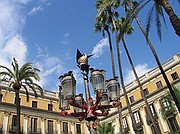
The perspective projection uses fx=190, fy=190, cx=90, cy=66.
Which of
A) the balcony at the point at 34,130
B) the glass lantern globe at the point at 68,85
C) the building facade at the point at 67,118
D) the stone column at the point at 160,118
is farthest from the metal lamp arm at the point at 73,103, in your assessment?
the stone column at the point at 160,118

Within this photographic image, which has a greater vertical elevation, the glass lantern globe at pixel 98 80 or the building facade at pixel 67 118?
the building facade at pixel 67 118

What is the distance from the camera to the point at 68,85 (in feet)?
17.0

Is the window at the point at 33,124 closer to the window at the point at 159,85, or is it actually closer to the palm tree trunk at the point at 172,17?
the window at the point at 159,85

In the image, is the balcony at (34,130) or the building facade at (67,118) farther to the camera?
the balcony at (34,130)

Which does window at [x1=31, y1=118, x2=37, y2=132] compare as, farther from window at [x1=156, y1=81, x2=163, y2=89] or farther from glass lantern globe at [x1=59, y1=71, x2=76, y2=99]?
glass lantern globe at [x1=59, y1=71, x2=76, y2=99]

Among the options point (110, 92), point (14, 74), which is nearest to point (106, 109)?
point (110, 92)

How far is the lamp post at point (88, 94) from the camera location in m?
5.05

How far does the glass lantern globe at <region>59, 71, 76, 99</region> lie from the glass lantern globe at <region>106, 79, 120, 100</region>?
116 cm

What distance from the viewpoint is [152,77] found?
31.3 metres

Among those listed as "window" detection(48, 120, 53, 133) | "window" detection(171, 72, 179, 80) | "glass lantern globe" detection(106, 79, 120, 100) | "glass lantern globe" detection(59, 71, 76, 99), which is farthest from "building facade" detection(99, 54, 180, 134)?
"glass lantern globe" detection(59, 71, 76, 99)

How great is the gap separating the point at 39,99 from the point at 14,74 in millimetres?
12038

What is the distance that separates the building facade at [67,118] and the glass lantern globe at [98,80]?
844 inches

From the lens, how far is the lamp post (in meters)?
5.05

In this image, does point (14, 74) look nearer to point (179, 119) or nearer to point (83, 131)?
point (83, 131)
